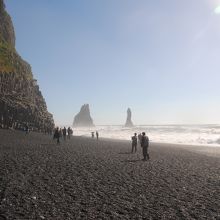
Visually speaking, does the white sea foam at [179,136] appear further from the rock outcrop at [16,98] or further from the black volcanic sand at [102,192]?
the black volcanic sand at [102,192]

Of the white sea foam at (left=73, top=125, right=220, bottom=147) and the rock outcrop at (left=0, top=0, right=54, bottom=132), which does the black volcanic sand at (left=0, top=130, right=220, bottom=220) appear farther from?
the white sea foam at (left=73, top=125, right=220, bottom=147)

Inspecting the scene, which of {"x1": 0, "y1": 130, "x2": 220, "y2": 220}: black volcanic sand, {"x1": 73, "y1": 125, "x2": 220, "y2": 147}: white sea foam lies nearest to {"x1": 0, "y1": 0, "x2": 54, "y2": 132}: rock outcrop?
{"x1": 73, "y1": 125, "x2": 220, "y2": 147}: white sea foam

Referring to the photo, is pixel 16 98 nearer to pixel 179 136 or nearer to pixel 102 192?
pixel 179 136

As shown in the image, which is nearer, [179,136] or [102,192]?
[102,192]

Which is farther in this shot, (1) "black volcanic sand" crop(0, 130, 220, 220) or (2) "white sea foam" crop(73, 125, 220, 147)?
(2) "white sea foam" crop(73, 125, 220, 147)

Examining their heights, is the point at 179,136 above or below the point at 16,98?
below

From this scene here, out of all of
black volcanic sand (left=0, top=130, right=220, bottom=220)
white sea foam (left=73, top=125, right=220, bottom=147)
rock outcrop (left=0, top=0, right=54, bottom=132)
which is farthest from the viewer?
white sea foam (left=73, top=125, right=220, bottom=147)

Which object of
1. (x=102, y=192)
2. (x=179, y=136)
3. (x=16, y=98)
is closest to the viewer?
(x=102, y=192)

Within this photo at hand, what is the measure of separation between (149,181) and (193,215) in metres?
6.10

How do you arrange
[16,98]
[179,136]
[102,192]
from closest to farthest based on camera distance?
[102,192], [16,98], [179,136]

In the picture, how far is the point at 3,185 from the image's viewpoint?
13.8 m

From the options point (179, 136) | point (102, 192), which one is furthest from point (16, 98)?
point (102, 192)

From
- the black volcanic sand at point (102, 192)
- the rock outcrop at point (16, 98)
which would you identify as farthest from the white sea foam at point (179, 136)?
the black volcanic sand at point (102, 192)

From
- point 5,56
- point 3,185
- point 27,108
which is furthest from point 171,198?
point 5,56
